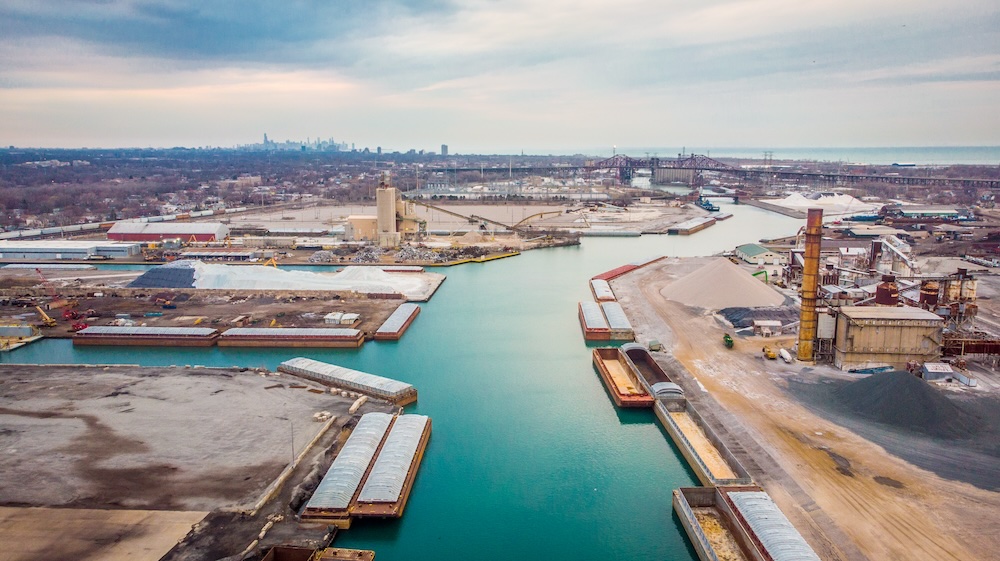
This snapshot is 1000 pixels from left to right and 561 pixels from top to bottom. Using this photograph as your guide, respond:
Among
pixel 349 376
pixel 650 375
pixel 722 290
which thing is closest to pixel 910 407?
pixel 650 375

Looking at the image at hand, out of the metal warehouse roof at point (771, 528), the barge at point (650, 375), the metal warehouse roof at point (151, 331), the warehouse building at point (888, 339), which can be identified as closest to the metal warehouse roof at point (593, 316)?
the barge at point (650, 375)

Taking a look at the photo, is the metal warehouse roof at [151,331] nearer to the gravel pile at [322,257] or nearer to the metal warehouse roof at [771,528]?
the gravel pile at [322,257]

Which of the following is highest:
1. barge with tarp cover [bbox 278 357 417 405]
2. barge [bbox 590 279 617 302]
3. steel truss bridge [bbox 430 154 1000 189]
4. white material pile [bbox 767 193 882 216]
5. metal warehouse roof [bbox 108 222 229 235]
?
steel truss bridge [bbox 430 154 1000 189]

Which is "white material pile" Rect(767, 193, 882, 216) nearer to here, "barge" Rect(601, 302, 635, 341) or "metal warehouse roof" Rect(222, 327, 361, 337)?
"barge" Rect(601, 302, 635, 341)

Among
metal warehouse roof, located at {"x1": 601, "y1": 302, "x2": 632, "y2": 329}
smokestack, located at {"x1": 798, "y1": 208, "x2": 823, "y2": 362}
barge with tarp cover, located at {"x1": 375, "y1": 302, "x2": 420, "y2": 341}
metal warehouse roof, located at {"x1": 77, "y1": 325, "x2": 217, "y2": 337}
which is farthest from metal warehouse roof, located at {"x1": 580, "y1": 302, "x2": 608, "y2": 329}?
metal warehouse roof, located at {"x1": 77, "y1": 325, "x2": 217, "y2": 337}

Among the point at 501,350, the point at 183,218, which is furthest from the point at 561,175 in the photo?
the point at 501,350
